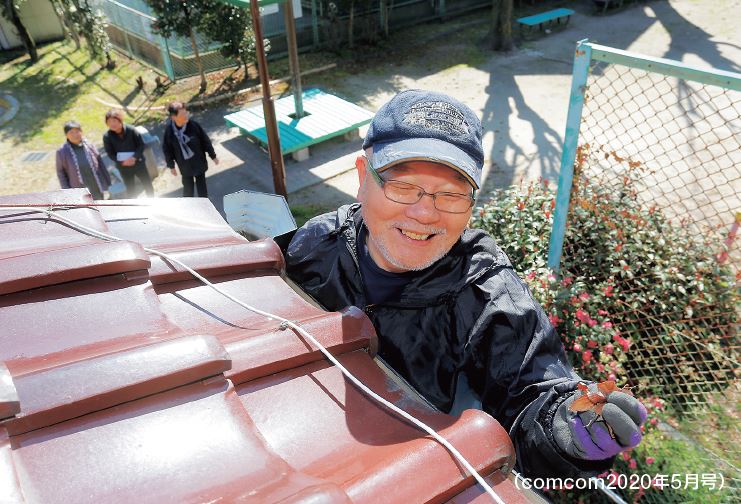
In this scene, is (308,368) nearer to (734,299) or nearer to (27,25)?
(734,299)

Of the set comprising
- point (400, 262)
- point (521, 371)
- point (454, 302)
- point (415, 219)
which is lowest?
point (521, 371)

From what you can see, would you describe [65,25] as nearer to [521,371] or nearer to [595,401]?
[521,371]

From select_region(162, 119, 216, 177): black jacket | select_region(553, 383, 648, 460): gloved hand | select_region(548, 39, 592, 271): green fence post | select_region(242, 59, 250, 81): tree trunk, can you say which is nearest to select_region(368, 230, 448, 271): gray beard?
select_region(553, 383, 648, 460): gloved hand

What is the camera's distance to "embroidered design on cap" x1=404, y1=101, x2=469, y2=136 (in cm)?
182

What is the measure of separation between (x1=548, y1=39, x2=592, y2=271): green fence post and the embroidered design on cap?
1.62m

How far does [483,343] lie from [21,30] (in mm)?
14952

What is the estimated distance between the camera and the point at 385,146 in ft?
6.10

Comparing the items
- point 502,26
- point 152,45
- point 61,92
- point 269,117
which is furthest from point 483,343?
point 61,92

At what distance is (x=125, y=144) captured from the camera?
605cm

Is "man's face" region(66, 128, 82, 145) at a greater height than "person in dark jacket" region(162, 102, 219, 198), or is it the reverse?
"man's face" region(66, 128, 82, 145)

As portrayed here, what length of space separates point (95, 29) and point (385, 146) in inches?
494

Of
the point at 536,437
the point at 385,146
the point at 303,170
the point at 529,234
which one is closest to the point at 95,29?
the point at 303,170

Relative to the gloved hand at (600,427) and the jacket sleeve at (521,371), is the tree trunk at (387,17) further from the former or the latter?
the gloved hand at (600,427)

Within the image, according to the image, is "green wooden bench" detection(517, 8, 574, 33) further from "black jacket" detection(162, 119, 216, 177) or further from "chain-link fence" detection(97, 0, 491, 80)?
"black jacket" detection(162, 119, 216, 177)
